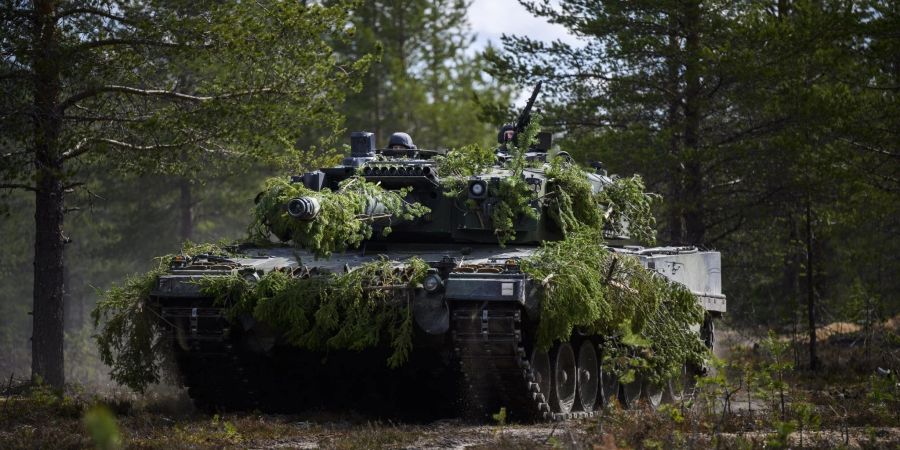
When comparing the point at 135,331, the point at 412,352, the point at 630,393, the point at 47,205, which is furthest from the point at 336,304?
the point at 47,205

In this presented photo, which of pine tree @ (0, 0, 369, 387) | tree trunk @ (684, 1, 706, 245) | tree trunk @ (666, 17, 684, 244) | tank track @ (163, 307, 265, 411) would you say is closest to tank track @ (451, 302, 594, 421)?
tank track @ (163, 307, 265, 411)

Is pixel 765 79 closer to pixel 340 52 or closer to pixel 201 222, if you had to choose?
pixel 340 52

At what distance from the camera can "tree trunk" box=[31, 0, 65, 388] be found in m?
13.6

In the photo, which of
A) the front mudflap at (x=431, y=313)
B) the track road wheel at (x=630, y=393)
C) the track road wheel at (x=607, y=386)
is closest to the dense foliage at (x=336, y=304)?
the front mudflap at (x=431, y=313)

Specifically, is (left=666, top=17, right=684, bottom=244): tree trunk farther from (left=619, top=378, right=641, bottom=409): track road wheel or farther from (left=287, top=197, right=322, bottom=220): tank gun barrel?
(left=287, top=197, right=322, bottom=220): tank gun barrel

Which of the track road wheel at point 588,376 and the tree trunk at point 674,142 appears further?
the tree trunk at point 674,142

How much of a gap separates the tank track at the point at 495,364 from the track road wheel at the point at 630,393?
256 centimetres

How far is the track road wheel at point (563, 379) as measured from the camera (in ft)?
36.5

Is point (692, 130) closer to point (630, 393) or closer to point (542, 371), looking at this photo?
point (630, 393)

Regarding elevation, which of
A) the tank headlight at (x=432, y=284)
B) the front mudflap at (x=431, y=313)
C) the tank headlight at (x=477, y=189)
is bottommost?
the front mudflap at (x=431, y=313)

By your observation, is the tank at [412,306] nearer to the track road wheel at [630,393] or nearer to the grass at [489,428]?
the track road wheel at [630,393]

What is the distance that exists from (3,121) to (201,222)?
89.7 ft

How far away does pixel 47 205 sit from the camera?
14.9m

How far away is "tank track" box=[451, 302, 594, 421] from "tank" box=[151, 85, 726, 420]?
0.04ft
